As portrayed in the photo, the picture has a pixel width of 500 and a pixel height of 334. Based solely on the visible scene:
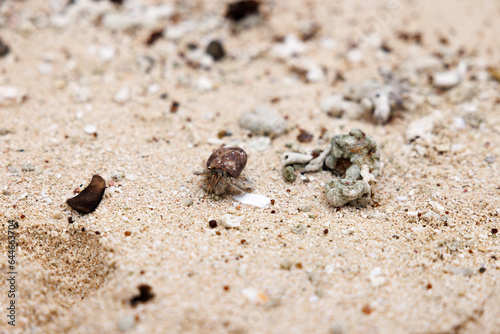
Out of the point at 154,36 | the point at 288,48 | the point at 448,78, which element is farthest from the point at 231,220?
the point at 448,78

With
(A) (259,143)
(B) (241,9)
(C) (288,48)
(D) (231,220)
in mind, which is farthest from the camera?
(B) (241,9)

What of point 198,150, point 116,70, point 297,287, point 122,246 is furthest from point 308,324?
point 116,70

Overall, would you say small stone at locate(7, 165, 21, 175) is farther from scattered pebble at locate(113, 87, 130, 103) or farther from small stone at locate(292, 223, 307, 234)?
small stone at locate(292, 223, 307, 234)

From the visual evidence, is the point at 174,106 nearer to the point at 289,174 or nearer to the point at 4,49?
the point at 289,174

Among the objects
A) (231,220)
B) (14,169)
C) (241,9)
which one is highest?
(241,9)

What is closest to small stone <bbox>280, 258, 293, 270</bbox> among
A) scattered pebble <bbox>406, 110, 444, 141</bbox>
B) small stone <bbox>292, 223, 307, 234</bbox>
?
small stone <bbox>292, 223, 307, 234</bbox>

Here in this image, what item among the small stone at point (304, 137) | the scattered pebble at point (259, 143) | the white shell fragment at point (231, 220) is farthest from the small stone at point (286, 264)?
the small stone at point (304, 137)
